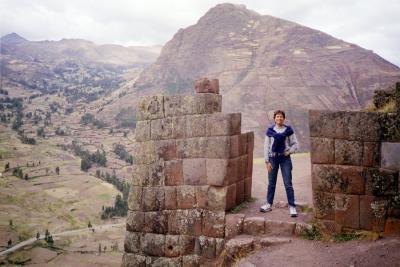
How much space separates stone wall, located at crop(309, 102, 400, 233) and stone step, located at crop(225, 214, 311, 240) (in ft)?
1.70

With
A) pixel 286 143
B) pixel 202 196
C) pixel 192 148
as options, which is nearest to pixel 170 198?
pixel 202 196

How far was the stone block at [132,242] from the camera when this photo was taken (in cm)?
884

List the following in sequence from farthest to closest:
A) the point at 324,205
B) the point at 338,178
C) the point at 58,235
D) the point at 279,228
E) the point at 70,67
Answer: the point at 70,67 < the point at 58,235 < the point at 279,228 < the point at 324,205 < the point at 338,178

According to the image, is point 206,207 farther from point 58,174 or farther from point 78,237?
point 58,174

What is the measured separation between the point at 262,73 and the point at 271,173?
176 ft

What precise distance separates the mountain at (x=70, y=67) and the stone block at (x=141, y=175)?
88.7m

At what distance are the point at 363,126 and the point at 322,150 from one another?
84 cm

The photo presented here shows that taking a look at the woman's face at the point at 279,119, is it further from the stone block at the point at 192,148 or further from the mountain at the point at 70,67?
the mountain at the point at 70,67

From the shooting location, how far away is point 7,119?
75.1 m

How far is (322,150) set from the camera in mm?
7062

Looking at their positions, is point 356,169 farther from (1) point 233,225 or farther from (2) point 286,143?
(1) point 233,225

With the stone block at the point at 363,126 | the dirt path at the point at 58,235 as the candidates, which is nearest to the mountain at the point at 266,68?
the dirt path at the point at 58,235

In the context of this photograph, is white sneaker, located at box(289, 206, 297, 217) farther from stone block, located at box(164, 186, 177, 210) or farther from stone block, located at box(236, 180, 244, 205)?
stone block, located at box(164, 186, 177, 210)

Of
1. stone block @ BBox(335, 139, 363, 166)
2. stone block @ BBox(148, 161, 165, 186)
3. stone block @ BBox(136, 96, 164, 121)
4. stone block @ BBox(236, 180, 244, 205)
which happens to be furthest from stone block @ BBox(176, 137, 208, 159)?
stone block @ BBox(335, 139, 363, 166)
